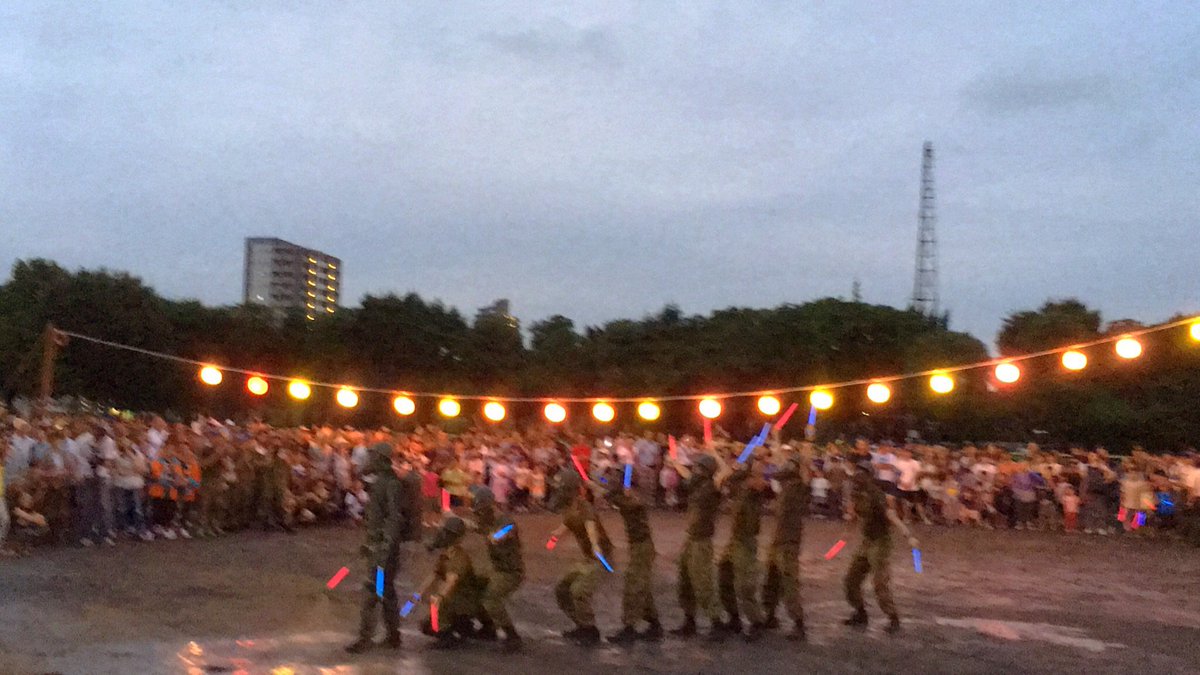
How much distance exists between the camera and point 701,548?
10797 mm

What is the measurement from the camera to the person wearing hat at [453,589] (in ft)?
32.3

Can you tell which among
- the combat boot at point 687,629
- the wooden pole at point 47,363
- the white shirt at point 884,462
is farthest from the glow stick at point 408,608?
the white shirt at point 884,462

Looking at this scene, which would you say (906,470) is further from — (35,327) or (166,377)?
(35,327)

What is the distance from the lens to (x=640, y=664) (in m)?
9.63

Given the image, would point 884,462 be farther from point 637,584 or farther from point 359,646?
point 359,646

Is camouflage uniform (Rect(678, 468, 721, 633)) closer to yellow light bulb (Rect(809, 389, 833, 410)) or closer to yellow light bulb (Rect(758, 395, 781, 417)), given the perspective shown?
yellow light bulb (Rect(809, 389, 833, 410))

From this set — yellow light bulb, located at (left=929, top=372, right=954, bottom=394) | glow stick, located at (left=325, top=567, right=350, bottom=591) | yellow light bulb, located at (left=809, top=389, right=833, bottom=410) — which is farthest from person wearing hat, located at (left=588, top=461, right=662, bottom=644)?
yellow light bulb, located at (left=809, top=389, right=833, bottom=410)

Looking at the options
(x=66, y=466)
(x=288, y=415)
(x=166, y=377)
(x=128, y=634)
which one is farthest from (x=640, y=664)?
(x=166, y=377)

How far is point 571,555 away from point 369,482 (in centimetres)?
752

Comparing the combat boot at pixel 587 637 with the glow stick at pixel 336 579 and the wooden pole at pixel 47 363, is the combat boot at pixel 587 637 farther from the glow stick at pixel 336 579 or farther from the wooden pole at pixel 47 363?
the wooden pole at pixel 47 363

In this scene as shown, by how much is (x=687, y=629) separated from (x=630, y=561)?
101 cm

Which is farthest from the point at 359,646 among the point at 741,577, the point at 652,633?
the point at 741,577

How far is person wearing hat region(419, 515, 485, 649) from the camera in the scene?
9.86 meters

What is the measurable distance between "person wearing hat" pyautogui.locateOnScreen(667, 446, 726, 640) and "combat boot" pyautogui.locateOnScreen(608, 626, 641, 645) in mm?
541
